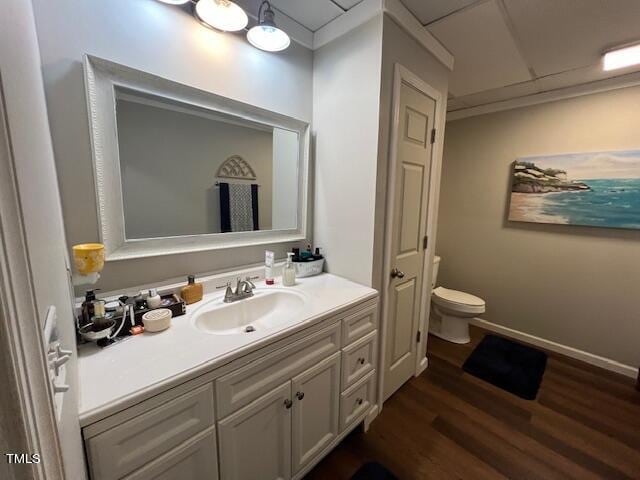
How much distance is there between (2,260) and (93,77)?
112cm

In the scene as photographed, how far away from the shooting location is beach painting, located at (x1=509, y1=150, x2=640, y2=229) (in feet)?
6.42

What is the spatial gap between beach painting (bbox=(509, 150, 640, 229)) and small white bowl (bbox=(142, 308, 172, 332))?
9.30 ft

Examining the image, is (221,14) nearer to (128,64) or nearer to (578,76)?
(128,64)

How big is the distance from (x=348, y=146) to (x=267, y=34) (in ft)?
2.23

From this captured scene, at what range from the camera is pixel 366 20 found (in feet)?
4.50

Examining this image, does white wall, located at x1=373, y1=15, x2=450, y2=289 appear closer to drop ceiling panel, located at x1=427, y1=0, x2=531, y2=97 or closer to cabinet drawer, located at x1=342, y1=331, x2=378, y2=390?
drop ceiling panel, located at x1=427, y1=0, x2=531, y2=97

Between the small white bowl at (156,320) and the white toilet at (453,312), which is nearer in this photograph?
the small white bowl at (156,320)

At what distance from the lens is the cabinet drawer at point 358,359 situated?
4.43 feet

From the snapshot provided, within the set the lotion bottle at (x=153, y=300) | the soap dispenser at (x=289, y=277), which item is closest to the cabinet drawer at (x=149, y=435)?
the lotion bottle at (x=153, y=300)

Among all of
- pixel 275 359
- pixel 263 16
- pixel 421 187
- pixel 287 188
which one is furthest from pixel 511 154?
pixel 275 359

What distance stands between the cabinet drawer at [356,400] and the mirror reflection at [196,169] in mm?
1022

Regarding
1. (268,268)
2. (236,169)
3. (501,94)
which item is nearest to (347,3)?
(236,169)

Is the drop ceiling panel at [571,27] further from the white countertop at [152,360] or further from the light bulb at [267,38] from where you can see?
the white countertop at [152,360]

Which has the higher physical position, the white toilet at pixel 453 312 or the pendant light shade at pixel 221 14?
the pendant light shade at pixel 221 14
